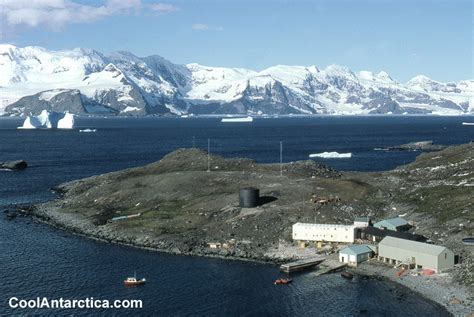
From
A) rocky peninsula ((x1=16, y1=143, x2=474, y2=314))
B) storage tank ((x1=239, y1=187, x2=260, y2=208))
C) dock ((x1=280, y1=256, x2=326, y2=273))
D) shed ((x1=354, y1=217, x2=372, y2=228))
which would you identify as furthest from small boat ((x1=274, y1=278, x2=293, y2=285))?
storage tank ((x1=239, y1=187, x2=260, y2=208))

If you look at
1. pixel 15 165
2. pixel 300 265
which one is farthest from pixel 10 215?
pixel 15 165

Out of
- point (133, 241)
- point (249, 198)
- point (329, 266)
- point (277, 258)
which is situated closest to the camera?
point (329, 266)

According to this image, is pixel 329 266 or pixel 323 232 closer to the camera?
pixel 329 266

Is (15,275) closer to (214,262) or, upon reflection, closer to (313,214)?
(214,262)

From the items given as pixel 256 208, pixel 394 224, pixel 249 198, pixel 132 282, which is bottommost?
pixel 132 282

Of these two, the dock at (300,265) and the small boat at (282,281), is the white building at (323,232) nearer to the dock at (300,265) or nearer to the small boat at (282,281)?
the dock at (300,265)

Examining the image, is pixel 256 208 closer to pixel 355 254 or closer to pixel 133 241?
pixel 133 241

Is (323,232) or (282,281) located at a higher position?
(323,232)
